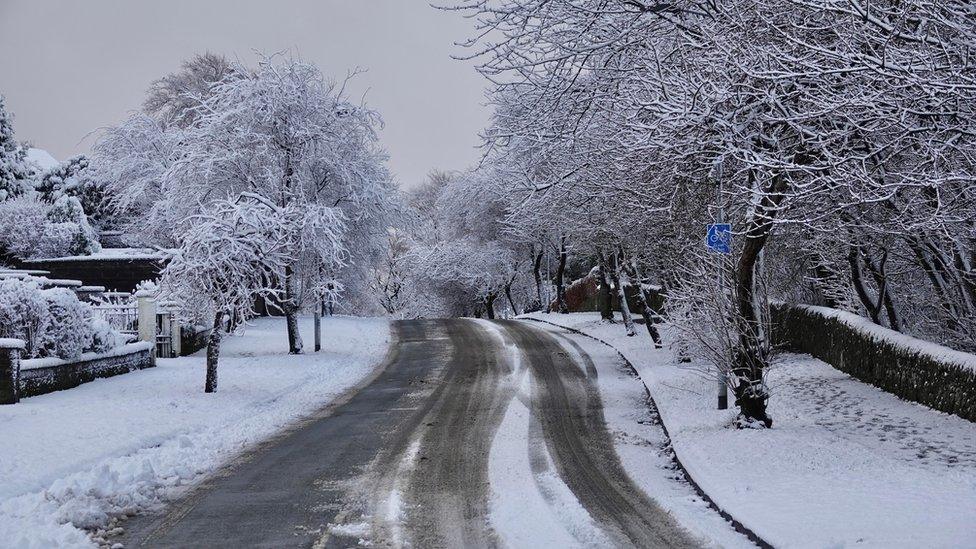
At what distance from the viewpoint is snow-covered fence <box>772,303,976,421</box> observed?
1150 cm

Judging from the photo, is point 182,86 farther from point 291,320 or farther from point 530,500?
point 530,500

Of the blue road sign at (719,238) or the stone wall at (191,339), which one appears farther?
the stone wall at (191,339)

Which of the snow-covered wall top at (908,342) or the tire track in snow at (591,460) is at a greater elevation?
the snow-covered wall top at (908,342)

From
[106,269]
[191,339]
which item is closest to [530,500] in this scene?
[191,339]

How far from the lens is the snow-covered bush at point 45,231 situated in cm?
3319

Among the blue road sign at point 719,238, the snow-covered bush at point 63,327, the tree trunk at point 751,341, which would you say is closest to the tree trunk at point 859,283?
the blue road sign at point 719,238

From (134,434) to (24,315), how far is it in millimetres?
5068

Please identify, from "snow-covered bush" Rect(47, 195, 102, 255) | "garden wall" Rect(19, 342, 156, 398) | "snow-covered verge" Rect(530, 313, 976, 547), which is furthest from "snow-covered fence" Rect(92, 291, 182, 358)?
"snow-covered bush" Rect(47, 195, 102, 255)

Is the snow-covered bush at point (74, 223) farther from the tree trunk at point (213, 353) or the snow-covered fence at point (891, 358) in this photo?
the snow-covered fence at point (891, 358)

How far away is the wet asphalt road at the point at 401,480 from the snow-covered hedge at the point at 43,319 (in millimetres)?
5114

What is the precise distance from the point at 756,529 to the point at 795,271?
1793 cm

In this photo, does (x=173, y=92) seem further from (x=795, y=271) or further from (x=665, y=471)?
(x=665, y=471)

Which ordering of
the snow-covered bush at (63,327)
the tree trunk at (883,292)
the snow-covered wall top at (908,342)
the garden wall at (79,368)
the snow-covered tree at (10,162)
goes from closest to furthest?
1. the snow-covered wall top at (908,342)
2. the garden wall at (79,368)
3. the snow-covered bush at (63,327)
4. the tree trunk at (883,292)
5. the snow-covered tree at (10,162)

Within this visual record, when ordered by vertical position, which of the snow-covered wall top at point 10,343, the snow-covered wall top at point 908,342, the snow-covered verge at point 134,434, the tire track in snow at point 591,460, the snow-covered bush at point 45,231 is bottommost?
the tire track in snow at point 591,460
